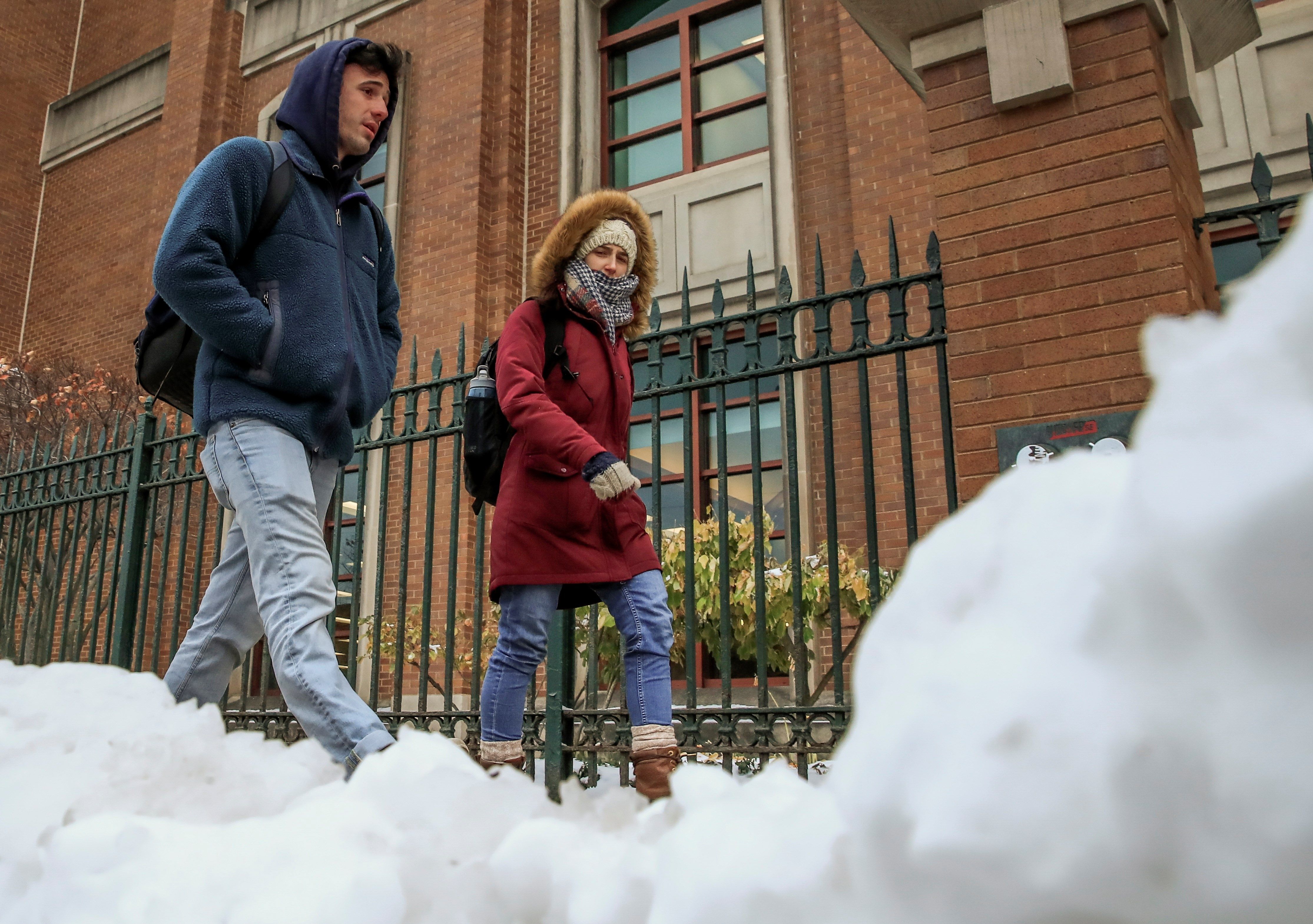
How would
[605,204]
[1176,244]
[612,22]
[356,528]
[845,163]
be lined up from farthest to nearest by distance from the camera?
[612,22]
[845,163]
[356,528]
[605,204]
[1176,244]

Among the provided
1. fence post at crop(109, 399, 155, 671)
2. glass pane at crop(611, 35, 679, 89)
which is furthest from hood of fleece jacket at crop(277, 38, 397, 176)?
glass pane at crop(611, 35, 679, 89)

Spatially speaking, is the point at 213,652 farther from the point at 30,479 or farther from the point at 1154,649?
the point at 30,479

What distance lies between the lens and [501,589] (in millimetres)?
3041

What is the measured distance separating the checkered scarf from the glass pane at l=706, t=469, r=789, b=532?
4760 mm

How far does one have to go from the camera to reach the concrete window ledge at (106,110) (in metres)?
14.7

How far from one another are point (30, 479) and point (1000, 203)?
22.0ft

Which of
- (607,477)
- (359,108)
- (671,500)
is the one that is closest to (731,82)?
(671,500)

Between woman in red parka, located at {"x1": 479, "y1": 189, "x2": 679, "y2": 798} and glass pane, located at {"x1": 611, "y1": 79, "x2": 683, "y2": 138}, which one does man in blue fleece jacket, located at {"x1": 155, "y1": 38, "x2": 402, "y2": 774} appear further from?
glass pane, located at {"x1": 611, "y1": 79, "x2": 683, "y2": 138}

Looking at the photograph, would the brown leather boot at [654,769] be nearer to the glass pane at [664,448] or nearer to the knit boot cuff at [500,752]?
the knit boot cuff at [500,752]

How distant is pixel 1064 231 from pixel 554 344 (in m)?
1.63

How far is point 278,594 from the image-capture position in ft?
7.37

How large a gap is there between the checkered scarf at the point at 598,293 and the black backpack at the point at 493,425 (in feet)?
0.23

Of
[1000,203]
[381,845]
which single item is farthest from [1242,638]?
[1000,203]

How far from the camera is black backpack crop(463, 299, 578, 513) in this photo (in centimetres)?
318
